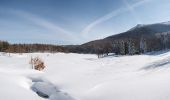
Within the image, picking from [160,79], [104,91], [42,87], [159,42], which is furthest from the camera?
[159,42]

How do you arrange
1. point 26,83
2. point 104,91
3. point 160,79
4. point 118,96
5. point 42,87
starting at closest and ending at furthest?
1. point 118,96
2. point 104,91
3. point 160,79
4. point 42,87
5. point 26,83

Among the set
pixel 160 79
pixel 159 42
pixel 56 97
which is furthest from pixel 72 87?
pixel 159 42

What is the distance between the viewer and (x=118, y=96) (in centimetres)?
1040

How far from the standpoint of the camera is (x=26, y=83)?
14.7 metres

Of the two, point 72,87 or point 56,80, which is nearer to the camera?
point 72,87

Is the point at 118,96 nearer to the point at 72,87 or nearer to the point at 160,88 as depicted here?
the point at 160,88

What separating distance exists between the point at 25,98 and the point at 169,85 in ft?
20.0

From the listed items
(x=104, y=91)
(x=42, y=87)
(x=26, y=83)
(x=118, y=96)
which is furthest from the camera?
(x=26, y=83)

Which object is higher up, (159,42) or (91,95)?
(159,42)

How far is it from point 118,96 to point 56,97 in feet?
9.98

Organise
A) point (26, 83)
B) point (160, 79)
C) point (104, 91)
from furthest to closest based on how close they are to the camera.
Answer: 1. point (26, 83)
2. point (160, 79)
3. point (104, 91)

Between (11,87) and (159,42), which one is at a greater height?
(159,42)

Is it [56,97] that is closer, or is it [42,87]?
[56,97]

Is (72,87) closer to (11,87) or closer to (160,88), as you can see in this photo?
(11,87)
